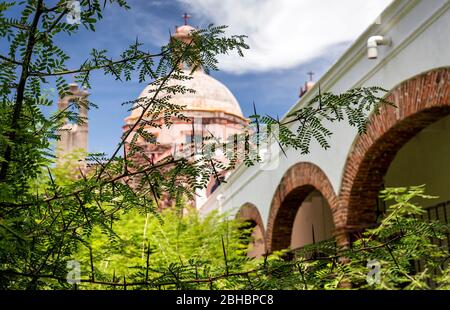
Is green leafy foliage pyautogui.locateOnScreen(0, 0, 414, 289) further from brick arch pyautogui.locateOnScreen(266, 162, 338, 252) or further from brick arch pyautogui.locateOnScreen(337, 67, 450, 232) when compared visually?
brick arch pyautogui.locateOnScreen(266, 162, 338, 252)

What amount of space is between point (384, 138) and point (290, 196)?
3.69 meters

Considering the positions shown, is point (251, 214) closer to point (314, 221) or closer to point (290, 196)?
point (314, 221)

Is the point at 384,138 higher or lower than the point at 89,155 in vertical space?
higher

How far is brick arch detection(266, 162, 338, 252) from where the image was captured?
8.95 m

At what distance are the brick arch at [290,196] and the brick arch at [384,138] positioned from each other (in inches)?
17.2

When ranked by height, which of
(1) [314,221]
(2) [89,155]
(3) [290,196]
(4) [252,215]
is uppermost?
(4) [252,215]

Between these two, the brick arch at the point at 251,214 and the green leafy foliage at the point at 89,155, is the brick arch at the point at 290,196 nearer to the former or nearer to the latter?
the brick arch at the point at 251,214

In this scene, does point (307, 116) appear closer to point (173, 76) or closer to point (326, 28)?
point (173, 76)

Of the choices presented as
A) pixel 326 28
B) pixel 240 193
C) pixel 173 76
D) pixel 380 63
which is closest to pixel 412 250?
pixel 173 76

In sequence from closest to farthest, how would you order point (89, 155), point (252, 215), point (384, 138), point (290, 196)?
point (89, 155) → point (384, 138) → point (290, 196) → point (252, 215)

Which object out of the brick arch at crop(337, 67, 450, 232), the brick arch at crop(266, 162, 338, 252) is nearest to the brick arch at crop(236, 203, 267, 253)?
the brick arch at crop(266, 162, 338, 252)

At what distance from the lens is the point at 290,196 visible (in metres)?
10.6

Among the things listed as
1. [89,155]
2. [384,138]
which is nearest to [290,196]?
[384,138]
